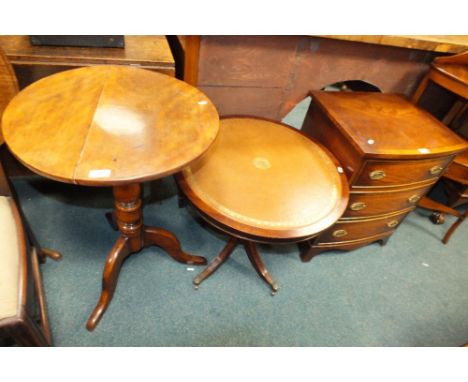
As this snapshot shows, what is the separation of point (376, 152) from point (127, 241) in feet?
3.99

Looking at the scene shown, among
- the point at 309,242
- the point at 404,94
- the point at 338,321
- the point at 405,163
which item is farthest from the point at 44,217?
the point at 404,94

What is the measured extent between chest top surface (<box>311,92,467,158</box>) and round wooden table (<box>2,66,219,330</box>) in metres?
0.75

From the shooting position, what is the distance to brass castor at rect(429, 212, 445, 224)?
2.23m

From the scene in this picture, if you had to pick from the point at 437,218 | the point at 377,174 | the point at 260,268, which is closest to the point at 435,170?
the point at 377,174

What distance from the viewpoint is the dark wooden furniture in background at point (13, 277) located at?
0.87 metres

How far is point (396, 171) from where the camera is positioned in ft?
4.64

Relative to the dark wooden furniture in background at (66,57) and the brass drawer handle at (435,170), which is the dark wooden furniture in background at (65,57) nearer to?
the dark wooden furniture in background at (66,57)

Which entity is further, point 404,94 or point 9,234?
point 404,94

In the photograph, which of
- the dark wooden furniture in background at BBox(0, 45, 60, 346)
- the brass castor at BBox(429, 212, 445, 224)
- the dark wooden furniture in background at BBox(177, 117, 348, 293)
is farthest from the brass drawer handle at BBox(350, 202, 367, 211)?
the dark wooden furniture in background at BBox(0, 45, 60, 346)

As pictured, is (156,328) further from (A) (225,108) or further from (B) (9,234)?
(A) (225,108)

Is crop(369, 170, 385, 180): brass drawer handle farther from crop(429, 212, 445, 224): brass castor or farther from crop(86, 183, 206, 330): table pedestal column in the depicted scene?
crop(429, 212, 445, 224): brass castor

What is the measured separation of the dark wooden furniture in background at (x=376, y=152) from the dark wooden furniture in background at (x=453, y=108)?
7.6 inches

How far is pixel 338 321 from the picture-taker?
1.58m

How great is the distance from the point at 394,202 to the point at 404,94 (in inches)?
31.7
